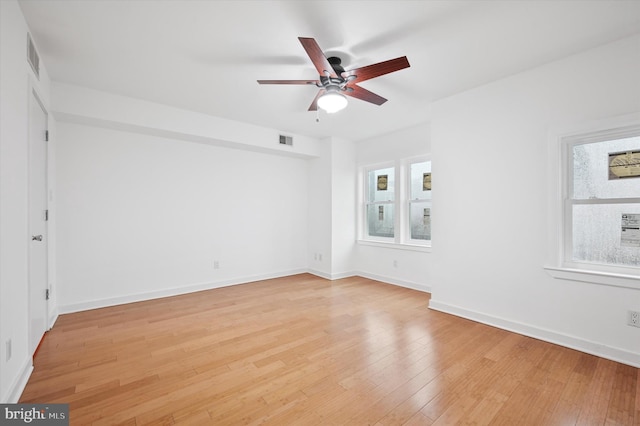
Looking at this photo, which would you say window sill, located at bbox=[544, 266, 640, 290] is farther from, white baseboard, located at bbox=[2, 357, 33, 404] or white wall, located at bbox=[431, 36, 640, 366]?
white baseboard, located at bbox=[2, 357, 33, 404]

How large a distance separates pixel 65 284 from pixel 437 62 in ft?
16.7

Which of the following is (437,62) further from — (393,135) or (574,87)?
(393,135)

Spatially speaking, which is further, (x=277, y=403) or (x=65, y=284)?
(x=65, y=284)

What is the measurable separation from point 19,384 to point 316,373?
82.6 inches

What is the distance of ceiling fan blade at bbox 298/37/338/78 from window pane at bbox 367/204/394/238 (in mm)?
3282

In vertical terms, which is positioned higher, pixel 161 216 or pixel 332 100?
pixel 332 100

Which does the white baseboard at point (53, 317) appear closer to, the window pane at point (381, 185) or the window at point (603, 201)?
the window pane at point (381, 185)

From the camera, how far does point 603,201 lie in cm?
252

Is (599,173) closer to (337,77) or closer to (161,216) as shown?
(337,77)

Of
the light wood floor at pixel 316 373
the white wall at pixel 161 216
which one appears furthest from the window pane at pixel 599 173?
the white wall at pixel 161 216

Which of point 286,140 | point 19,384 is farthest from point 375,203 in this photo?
point 19,384

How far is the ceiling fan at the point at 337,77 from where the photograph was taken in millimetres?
2146

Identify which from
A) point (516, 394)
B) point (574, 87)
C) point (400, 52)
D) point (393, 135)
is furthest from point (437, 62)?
point (516, 394)

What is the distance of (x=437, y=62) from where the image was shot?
8.91 feet
